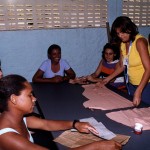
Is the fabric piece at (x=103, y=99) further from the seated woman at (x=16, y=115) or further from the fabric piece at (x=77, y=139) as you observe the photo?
the seated woman at (x=16, y=115)

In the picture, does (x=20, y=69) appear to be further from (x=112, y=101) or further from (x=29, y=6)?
(x=112, y=101)

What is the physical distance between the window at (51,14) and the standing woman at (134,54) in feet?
6.54

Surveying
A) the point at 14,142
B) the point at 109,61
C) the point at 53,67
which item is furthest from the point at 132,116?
the point at 53,67

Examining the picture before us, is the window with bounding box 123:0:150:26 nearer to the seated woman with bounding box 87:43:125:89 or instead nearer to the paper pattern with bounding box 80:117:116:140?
the seated woman with bounding box 87:43:125:89

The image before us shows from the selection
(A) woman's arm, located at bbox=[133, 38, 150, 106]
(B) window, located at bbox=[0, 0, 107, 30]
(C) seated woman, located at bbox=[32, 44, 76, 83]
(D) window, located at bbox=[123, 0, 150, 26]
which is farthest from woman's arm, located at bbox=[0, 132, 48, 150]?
(D) window, located at bbox=[123, 0, 150, 26]

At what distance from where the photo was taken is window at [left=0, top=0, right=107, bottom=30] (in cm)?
454

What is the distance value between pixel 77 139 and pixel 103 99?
1.00 m

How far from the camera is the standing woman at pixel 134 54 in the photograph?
2.64 metres

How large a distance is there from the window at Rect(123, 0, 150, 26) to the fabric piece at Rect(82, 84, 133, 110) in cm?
250

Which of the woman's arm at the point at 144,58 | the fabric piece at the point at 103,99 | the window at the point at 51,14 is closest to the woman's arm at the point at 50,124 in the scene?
the fabric piece at the point at 103,99

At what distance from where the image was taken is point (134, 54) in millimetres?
2854

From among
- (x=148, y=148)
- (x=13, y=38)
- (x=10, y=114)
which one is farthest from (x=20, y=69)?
(x=148, y=148)

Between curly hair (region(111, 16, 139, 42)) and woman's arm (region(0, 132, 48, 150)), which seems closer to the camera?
woman's arm (region(0, 132, 48, 150))

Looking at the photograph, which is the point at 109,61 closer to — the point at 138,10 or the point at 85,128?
the point at 138,10
